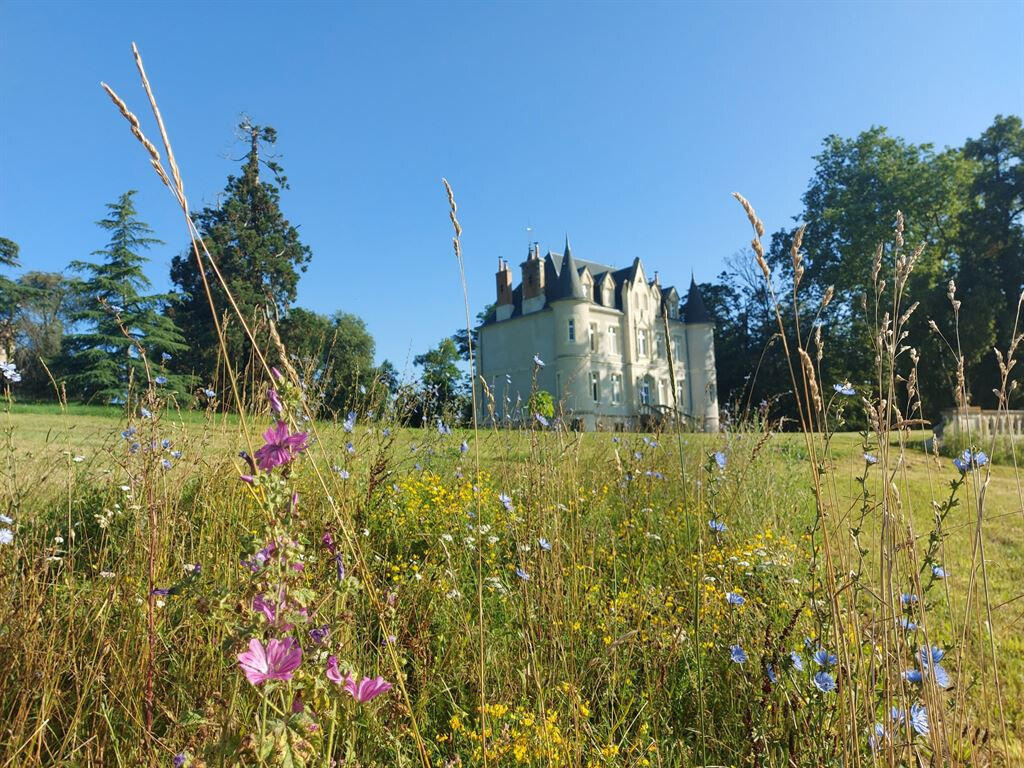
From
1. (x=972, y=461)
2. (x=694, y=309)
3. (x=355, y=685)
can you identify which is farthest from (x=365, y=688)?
(x=694, y=309)

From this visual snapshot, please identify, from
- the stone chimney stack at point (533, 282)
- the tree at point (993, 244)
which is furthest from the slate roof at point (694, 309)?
the tree at point (993, 244)

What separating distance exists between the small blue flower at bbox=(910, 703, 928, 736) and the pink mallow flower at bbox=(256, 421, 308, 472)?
5.07 ft

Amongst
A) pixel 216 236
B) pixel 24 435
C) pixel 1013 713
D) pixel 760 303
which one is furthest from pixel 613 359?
pixel 1013 713

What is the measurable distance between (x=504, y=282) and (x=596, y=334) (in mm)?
7141

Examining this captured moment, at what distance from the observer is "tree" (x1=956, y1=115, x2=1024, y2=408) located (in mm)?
25484

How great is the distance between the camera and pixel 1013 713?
2.49 metres

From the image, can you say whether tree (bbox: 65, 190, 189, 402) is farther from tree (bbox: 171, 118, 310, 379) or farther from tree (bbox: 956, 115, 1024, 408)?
tree (bbox: 956, 115, 1024, 408)

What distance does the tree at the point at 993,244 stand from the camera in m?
25.5

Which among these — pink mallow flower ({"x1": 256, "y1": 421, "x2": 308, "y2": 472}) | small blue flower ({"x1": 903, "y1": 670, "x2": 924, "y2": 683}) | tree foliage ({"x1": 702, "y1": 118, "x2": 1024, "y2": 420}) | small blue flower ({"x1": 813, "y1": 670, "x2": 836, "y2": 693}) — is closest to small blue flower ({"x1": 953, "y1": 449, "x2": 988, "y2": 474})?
small blue flower ({"x1": 903, "y1": 670, "x2": 924, "y2": 683})

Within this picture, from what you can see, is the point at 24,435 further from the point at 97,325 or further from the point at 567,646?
the point at 97,325

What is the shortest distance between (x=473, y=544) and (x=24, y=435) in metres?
8.78

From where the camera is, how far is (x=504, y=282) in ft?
122

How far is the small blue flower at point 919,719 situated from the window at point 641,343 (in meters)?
35.1

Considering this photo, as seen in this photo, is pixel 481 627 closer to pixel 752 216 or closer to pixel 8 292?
pixel 752 216
